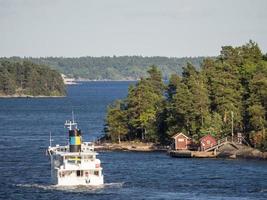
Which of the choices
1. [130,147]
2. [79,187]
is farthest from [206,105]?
[79,187]

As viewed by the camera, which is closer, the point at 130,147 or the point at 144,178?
the point at 144,178

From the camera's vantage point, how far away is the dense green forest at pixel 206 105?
15388 cm

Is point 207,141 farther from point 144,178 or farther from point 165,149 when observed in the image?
point 144,178

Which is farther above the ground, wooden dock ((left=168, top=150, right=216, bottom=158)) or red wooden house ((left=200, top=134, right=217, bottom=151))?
red wooden house ((left=200, top=134, right=217, bottom=151))

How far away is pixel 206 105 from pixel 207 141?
10702 millimetres

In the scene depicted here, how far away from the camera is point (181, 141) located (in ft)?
504

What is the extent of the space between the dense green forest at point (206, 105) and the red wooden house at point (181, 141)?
2.76m

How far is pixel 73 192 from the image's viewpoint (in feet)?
334

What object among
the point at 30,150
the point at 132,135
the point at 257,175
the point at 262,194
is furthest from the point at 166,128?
the point at 262,194

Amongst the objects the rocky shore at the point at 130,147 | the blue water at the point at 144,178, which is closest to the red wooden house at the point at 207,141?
the blue water at the point at 144,178

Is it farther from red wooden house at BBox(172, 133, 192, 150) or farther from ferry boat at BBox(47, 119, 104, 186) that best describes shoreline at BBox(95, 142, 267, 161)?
ferry boat at BBox(47, 119, 104, 186)

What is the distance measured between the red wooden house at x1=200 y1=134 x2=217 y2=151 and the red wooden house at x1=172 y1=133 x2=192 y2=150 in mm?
3322

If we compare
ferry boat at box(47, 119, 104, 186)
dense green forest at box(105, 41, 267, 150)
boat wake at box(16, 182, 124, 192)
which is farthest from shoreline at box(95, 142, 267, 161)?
ferry boat at box(47, 119, 104, 186)

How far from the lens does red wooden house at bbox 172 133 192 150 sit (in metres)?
153
